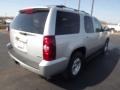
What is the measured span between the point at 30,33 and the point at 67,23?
3.48 ft

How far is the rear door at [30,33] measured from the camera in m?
3.77

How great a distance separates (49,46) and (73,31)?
119 centimetres

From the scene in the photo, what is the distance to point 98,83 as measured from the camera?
4.79 metres

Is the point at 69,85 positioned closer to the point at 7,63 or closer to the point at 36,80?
the point at 36,80

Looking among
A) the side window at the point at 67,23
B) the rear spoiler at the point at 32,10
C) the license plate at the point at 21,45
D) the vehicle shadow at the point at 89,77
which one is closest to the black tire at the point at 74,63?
the vehicle shadow at the point at 89,77

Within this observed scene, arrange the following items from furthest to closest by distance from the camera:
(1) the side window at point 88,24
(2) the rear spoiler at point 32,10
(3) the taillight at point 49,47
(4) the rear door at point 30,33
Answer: (1) the side window at point 88,24 < (2) the rear spoiler at point 32,10 < (4) the rear door at point 30,33 < (3) the taillight at point 49,47

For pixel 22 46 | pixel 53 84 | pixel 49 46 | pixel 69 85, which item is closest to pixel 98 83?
pixel 69 85

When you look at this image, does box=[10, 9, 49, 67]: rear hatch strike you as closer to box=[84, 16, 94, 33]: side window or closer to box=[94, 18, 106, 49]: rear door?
box=[84, 16, 94, 33]: side window

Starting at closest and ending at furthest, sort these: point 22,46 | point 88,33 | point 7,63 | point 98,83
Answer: point 22,46 < point 98,83 < point 88,33 < point 7,63

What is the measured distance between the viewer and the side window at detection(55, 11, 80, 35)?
4020 mm

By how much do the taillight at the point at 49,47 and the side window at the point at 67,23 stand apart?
0.90ft

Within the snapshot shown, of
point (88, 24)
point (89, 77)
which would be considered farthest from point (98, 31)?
point (89, 77)

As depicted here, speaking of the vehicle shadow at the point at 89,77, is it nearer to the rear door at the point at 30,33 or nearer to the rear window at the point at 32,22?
the rear door at the point at 30,33

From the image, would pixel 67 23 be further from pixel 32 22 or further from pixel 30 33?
pixel 30 33
